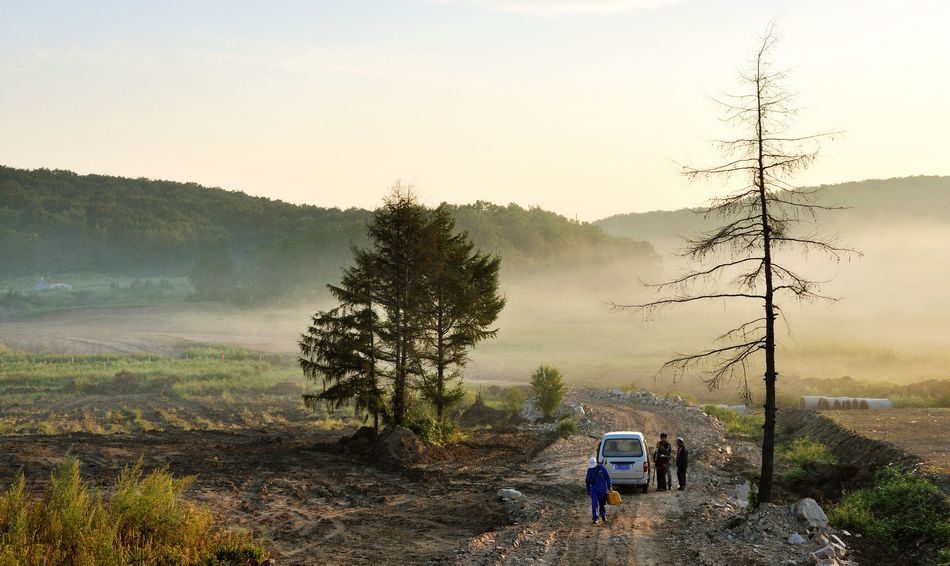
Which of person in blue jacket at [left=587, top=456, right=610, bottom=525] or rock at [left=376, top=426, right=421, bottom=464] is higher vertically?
person in blue jacket at [left=587, top=456, right=610, bottom=525]

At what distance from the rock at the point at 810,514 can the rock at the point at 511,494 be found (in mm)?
7717

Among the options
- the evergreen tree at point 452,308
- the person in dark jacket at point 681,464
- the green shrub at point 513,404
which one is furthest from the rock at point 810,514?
the green shrub at point 513,404

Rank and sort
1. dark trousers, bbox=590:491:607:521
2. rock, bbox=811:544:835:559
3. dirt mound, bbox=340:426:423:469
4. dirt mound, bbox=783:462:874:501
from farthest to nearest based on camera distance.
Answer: dirt mound, bbox=340:426:423:469, dirt mound, bbox=783:462:874:501, dark trousers, bbox=590:491:607:521, rock, bbox=811:544:835:559

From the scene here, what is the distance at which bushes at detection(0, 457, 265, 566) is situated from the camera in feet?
45.9

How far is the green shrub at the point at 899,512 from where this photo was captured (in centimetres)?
1678

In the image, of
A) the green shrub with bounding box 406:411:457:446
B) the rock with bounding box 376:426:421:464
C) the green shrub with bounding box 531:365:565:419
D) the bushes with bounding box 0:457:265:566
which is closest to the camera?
the bushes with bounding box 0:457:265:566

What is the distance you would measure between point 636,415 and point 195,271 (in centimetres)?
14531

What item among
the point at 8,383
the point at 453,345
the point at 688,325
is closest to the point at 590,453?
the point at 453,345

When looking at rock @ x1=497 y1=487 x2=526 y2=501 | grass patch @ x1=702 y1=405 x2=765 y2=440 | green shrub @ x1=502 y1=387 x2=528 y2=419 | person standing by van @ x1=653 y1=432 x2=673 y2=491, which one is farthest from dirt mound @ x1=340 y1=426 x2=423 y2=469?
green shrub @ x1=502 y1=387 x2=528 y2=419

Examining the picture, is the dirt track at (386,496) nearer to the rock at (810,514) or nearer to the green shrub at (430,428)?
the green shrub at (430,428)

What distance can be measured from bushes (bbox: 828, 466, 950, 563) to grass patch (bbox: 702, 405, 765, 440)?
19.5m

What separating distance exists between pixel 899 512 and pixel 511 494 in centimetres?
1020

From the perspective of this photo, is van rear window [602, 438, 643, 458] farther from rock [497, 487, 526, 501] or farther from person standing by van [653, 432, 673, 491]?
rock [497, 487, 526, 501]

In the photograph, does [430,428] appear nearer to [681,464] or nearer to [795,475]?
[681,464]
